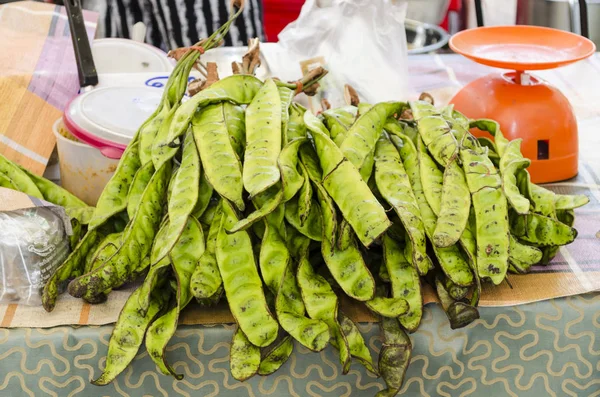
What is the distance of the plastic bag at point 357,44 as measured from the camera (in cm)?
133

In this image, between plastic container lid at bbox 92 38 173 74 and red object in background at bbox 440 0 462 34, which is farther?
red object in background at bbox 440 0 462 34

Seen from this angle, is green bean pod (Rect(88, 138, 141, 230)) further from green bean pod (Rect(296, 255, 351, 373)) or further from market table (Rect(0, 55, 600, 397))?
green bean pod (Rect(296, 255, 351, 373))

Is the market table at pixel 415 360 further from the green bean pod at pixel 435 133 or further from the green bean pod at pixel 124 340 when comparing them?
the green bean pod at pixel 435 133

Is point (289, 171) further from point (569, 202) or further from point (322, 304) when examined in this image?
point (569, 202)

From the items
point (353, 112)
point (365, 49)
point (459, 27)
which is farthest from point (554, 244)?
point (459, 27)

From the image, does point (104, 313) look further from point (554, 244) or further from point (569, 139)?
point (569, 139)

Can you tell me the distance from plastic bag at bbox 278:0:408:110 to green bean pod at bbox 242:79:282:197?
48 cm

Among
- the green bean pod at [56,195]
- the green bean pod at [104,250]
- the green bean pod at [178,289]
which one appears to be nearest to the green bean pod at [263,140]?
the green bean pod at [178,289]

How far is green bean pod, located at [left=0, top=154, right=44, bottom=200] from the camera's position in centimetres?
95

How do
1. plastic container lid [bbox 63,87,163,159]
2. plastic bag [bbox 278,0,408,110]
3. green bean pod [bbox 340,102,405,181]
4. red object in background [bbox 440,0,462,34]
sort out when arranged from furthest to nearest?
red object in background [bbox 440,0,462,34] < plastic bag [bbox 278,0,408,110] < plastic container lid [bbox 63,87,163,159] < green bean pod [bbox 340,102,405,181]

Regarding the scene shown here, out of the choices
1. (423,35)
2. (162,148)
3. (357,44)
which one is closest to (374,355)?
(162,148)

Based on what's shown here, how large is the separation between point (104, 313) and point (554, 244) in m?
0.58

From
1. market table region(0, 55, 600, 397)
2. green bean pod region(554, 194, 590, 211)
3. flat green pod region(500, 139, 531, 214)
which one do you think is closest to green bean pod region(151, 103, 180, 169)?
market table region(0, 55, 600, 397)

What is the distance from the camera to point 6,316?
0.82m
